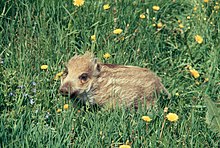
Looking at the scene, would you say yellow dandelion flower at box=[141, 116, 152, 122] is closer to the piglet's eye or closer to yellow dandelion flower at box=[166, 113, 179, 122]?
yellow dandelion flower at box=[166, 113, 179, 122]

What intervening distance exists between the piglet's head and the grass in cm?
14

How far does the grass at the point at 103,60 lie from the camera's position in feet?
13.1

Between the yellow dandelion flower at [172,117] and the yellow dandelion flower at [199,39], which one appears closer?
the yellow dandelion flower at [172,117]

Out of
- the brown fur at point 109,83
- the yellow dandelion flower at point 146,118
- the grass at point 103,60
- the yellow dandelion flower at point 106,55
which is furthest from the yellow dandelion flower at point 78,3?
the yellow dandelion flower at point 146,118

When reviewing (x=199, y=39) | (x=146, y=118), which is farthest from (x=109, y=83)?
(x=199, y=39)

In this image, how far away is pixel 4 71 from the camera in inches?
185

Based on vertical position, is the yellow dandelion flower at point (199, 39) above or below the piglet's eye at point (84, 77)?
above

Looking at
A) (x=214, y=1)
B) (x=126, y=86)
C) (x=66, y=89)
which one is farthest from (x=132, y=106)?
(x=214, y=1)

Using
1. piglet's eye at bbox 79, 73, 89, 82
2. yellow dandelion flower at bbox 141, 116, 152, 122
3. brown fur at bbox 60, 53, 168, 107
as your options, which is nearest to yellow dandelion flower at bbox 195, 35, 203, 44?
brown fur at bbox 60, 53, 168, 107

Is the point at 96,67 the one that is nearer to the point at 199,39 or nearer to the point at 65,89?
the point at 65,89

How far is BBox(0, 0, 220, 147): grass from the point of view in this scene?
4.00 metres

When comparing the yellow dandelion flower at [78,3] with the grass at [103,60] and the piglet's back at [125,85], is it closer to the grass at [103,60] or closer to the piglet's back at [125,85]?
the grass at [103,60]

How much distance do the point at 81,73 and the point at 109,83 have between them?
0.27 metres

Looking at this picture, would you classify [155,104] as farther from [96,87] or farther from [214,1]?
[214,1]
